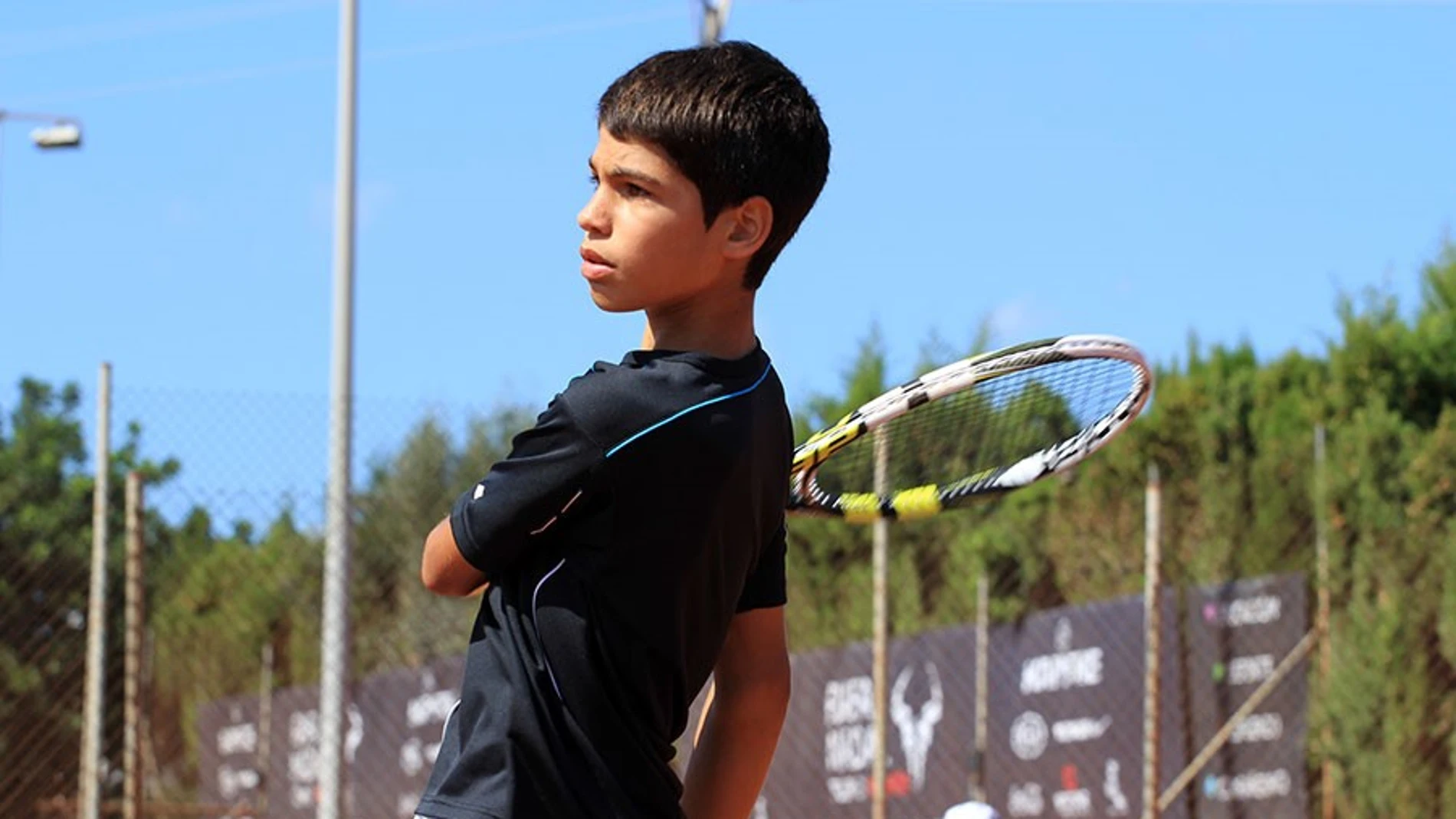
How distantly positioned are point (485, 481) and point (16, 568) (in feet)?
21.0

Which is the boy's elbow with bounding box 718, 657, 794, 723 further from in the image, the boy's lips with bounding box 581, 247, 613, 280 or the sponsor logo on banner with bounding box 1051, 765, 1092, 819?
the sponsor logo on banner with bounding box 1051, 765, 1092, 819

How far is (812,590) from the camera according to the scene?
12.4m

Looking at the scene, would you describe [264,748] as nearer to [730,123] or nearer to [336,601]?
[336,601]

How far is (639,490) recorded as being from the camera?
1.96m

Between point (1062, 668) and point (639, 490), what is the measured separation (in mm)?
6708

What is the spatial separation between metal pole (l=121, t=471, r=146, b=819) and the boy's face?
5615mm

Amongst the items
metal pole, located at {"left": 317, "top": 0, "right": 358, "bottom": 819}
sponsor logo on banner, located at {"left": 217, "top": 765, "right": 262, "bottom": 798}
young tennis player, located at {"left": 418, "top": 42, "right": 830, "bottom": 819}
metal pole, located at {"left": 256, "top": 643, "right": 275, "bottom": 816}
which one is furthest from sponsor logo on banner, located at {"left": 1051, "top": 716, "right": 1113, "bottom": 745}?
young tennis player, located at {"left": 418, "top": 42, "right": 830, "bottom": 819}

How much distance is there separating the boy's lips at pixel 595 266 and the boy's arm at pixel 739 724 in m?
0.41

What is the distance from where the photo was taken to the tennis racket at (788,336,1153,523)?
2971 millimetres

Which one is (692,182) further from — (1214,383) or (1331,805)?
(1214,383)

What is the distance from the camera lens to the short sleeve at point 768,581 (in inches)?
87.0

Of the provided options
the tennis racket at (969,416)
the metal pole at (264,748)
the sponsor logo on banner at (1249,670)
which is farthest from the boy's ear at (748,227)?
the metal pole at (264,748)

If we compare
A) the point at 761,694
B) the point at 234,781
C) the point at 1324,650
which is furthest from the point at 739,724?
the point at 234,781

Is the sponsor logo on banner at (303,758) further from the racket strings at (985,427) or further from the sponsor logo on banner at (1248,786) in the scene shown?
the racket strings at (985,427)
